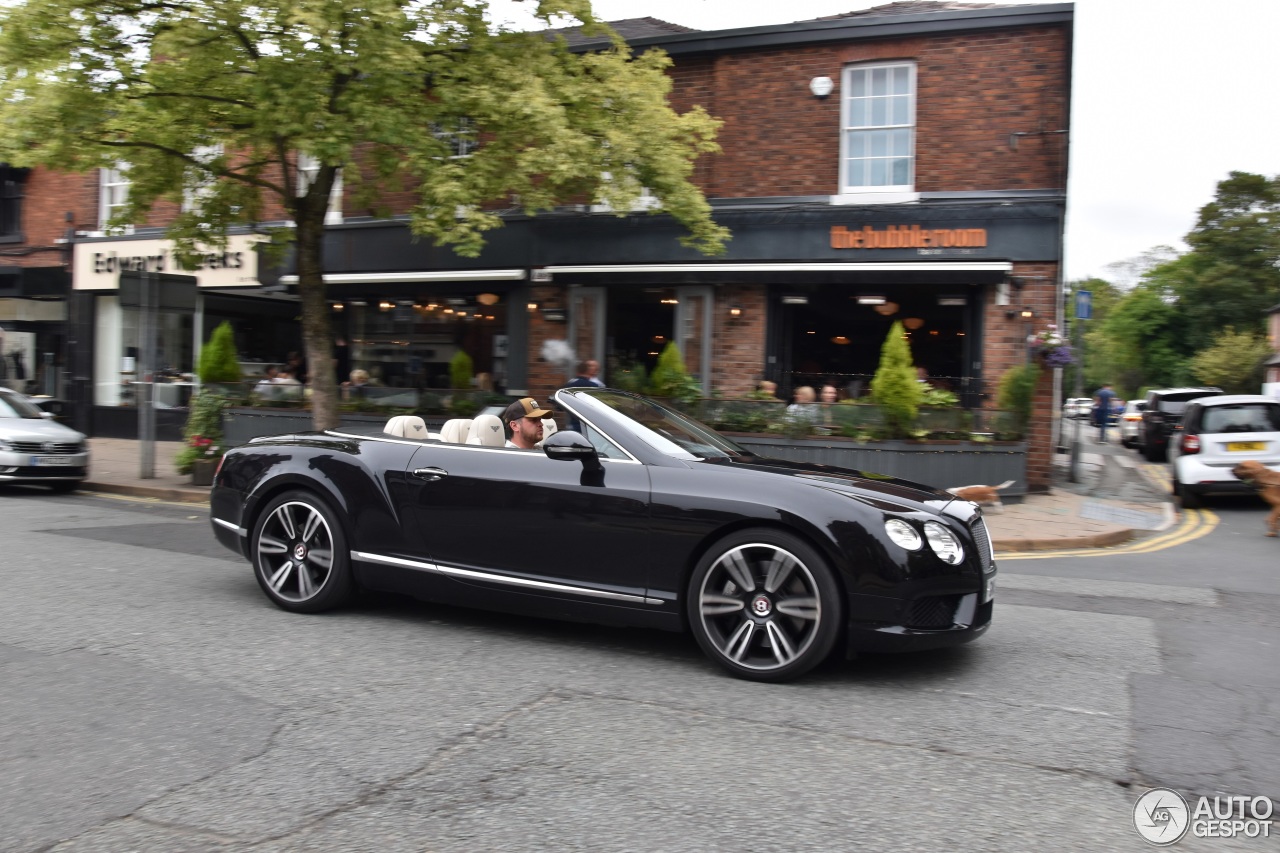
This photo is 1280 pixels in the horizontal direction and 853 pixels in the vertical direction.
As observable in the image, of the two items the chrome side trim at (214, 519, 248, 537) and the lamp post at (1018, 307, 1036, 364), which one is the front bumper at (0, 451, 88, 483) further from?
the lamp post at (1018, 307, 1036, 364)

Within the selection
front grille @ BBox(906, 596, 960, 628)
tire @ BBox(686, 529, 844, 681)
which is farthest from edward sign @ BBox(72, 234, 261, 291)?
front grille @ BBox(906, 596, 960, 628)

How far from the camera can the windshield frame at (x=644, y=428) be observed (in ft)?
17.4

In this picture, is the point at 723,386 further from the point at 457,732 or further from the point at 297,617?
the point at 457,732

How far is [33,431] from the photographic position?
13.2 meters

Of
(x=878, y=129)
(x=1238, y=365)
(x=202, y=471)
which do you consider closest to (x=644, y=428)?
(x=202, y=471)

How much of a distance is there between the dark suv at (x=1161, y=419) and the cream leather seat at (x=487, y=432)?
22165mm

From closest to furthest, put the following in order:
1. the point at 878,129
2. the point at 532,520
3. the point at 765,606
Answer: the point at 765,606, the point at 532,520, the point at 878,129

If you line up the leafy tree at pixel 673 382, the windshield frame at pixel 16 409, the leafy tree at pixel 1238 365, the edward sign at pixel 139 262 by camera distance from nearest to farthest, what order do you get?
the windshield frame at pixel 16 409 < the leafy tree at pixel 673 382 < the edward sign at pixel 139 262 < the leafy tree at pixel 1238 365

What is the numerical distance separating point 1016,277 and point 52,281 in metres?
20.9

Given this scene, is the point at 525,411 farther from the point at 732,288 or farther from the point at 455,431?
the point at 732,288

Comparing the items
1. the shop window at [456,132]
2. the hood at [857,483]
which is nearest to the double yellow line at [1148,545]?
the hood at [857,483]

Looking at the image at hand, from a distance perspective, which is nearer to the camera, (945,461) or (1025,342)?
(945,461)

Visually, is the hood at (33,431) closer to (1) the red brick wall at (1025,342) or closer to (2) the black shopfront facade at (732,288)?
(2) the black shopfront facade at (732,288)

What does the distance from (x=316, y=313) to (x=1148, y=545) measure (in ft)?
34.9
